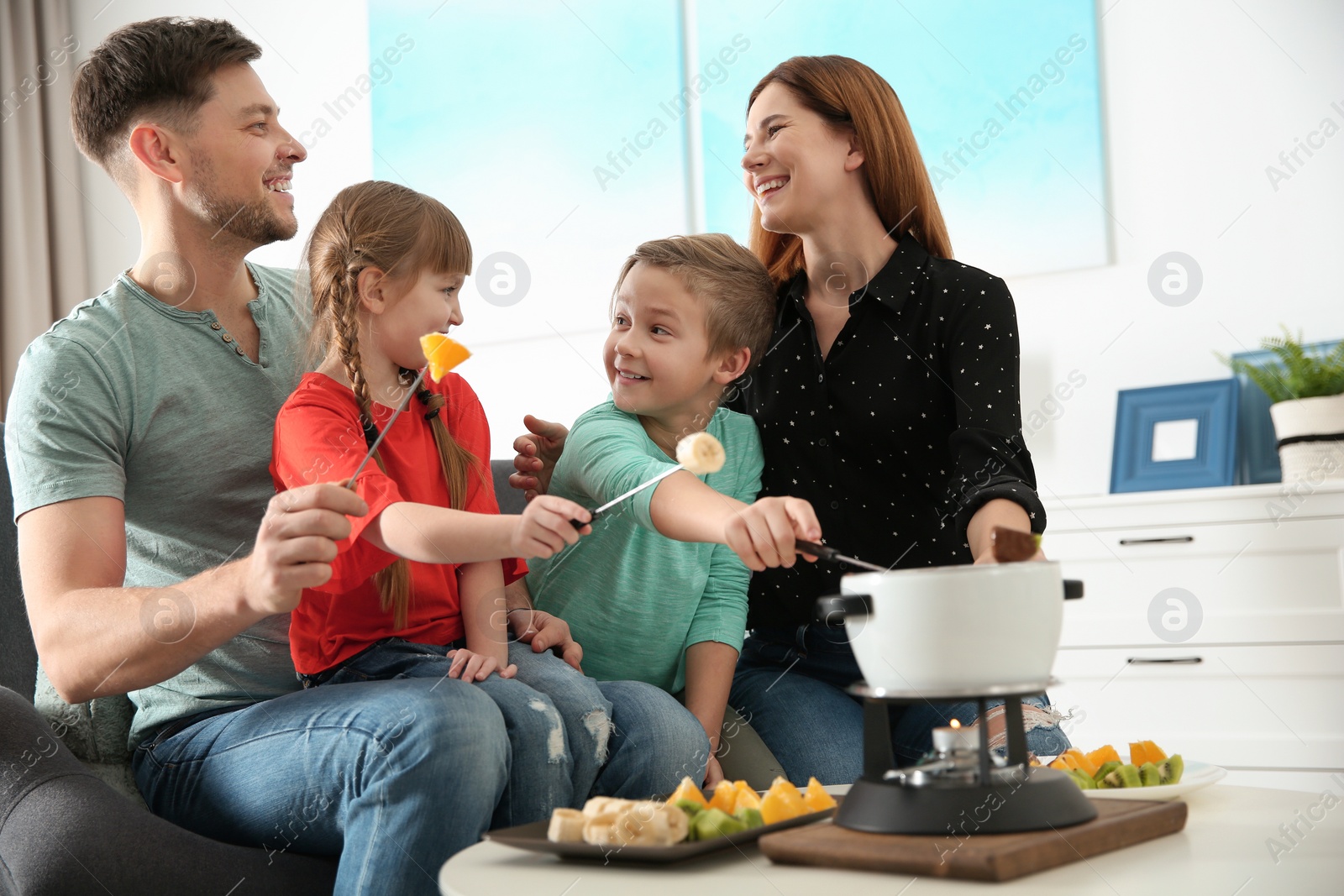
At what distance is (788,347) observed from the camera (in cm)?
171

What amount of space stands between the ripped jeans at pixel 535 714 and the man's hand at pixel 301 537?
248 mm

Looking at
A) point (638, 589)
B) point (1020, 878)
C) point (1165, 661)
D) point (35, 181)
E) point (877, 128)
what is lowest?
point (1165, 661)

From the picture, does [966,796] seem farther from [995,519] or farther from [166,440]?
[166,440]

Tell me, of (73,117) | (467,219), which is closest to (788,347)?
(73,117)

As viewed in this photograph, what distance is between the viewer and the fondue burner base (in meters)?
0.78

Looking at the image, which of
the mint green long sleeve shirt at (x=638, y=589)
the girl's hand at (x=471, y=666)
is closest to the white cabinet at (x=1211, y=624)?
the mint green long sleeve shirt at (x=638, y=589)

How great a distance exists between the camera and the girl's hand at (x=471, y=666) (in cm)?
127

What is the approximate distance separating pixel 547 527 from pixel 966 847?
17.3 inches

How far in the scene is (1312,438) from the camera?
2.62m

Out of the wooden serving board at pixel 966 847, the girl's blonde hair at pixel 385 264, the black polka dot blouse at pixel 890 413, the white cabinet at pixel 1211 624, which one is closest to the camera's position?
the wooden serving board at pixel 966 847

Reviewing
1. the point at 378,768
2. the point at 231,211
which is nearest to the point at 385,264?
the point at 231,211

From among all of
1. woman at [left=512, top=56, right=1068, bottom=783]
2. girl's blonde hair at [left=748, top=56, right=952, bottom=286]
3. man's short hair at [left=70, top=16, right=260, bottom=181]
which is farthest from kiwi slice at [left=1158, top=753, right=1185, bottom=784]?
man's short hair at [left=70, top=16, right=260, bottom=181]

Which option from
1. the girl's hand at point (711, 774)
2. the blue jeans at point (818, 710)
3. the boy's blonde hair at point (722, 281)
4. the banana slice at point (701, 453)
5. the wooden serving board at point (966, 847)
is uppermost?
the boy's blonde hair at point (722, 281)

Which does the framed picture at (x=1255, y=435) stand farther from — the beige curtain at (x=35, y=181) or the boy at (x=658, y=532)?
the beige curtain at (x=35, y=181)
